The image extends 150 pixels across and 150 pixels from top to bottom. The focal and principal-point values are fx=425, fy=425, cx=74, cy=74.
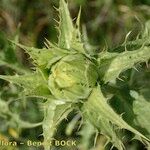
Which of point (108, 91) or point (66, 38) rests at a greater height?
point (66, 38)

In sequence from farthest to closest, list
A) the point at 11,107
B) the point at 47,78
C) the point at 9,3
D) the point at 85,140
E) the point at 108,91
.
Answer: the point at 9,3, the point at 11,107, the point at 85,140, the point at 108,91, the point at 47,78

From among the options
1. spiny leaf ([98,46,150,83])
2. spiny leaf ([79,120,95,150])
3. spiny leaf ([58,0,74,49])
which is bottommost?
spiny leaf ([79,120,95,150])

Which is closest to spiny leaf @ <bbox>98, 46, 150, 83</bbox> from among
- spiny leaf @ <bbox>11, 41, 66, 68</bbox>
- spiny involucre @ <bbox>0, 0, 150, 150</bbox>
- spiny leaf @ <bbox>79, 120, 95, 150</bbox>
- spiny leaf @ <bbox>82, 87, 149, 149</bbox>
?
spiny involucre @ <bbox>0, 0, 150, 150</bbox>

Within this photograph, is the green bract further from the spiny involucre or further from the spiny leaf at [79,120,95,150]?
the spiny leaf at [79,120,95,150]

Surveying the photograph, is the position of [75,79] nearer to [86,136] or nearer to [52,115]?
[52,115]

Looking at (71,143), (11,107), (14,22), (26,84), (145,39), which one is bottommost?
(71,143)

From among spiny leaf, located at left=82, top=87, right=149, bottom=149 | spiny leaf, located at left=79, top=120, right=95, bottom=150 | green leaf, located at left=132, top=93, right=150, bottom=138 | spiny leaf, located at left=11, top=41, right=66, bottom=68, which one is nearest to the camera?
spiny leaf, located at left=82, top=87, right=149, bottom=149

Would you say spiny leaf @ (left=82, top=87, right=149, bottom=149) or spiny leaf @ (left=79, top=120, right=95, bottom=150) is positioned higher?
spiny leaf @ (left=82, top=87, right=149, bottom=149)

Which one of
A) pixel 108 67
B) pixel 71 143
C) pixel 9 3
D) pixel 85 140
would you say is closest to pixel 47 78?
pixel 108 67

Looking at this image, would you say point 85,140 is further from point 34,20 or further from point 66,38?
point 34,20
